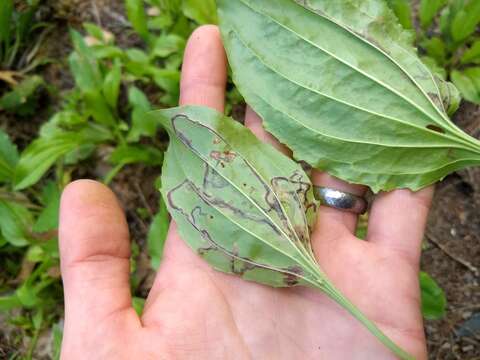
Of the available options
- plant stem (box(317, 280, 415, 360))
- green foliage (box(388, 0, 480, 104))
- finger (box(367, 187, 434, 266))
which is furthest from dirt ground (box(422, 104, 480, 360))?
plant stem (box(317, 280, 415, 360))

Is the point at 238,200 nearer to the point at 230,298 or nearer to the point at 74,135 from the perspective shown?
the point at 230,298

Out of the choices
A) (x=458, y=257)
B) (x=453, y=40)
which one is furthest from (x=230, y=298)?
(x=453, y=40)

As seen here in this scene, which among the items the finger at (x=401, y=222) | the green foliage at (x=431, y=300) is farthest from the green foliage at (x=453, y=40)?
the green foliage at (x=431, y=300)

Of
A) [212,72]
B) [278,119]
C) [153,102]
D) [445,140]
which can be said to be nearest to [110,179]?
[153,102]

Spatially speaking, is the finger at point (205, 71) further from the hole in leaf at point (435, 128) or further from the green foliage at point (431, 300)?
the green foliage at point (431, 300)

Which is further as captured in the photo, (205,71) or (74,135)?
(74,135)
